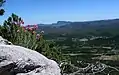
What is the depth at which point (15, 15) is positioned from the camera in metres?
11.2

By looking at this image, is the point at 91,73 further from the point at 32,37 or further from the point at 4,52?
the point at 32,37

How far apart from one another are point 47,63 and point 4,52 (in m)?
0.74

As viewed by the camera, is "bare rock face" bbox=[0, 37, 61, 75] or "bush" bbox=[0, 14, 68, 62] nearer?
"bare rock face" bbox=[0, 37, 61, 75]

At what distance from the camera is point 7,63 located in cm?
546

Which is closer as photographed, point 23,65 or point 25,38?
point 23,65

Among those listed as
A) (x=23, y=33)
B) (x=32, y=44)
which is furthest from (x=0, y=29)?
(x=32, y=44)

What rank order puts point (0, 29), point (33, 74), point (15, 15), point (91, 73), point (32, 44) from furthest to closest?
point (15, 15), point (0, 29), point (32, 44), point (91, 73), point (33, 74)

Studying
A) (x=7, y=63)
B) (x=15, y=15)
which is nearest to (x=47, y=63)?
(x=7, y=63)

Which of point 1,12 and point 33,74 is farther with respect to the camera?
point 1,12

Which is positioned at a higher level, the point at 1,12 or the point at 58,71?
the point at 1,12

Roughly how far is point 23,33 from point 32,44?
698 mm

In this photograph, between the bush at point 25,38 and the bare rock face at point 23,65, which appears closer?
the bare rock face at point 23,65

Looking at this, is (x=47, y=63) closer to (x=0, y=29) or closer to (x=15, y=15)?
(x=0, y=29)

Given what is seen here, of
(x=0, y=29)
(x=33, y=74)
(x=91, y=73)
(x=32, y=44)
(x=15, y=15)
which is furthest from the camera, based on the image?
(x=15, y=15)
